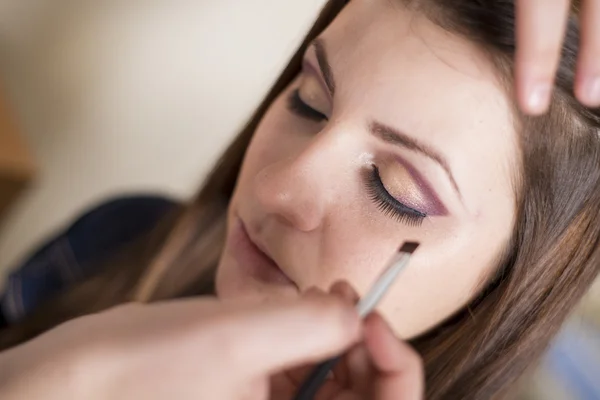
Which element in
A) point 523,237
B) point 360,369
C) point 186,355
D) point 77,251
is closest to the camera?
point 186,355

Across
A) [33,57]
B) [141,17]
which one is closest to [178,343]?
[141,17]

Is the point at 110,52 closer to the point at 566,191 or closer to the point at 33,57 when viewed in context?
the point at 33,57

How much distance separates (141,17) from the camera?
39.0 inches

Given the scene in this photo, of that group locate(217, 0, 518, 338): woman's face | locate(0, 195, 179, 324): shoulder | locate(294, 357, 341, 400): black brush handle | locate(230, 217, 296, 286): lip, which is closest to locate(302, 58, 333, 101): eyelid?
locate(217, 0, 518, 338): woman's face

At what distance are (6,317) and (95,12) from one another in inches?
18.8

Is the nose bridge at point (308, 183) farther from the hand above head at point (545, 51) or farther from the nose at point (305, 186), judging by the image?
the hand above head at point (545, 51)

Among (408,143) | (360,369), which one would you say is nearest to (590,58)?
(408,143)

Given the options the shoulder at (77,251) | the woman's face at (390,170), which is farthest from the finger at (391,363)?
the shoulder at (77,251)

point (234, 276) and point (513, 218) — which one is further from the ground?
point (513, 218)

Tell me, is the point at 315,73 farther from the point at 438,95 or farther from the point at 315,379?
the point at 315,379

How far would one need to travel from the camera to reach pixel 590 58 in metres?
0.38

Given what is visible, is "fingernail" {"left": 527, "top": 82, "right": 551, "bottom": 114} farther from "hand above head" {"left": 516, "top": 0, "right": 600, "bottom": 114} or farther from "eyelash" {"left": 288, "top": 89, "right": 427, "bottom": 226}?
"eyelash" {"left": 288, "top": 89, "right": 427, "bottom": 226}

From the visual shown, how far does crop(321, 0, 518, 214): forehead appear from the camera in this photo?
1.50 feet

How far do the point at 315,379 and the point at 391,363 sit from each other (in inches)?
1.7
